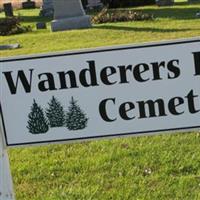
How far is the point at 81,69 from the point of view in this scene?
2574mm

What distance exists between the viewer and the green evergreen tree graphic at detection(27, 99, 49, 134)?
261cm

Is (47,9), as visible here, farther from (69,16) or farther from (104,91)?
(104,91)

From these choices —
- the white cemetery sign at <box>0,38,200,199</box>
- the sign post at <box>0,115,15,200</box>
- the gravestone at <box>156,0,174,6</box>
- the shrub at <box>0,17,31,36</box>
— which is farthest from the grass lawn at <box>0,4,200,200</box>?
the gravestone at <box>156,0,174,6</box>

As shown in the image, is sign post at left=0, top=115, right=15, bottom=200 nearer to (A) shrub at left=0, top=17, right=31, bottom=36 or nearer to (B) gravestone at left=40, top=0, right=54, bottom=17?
(A) shrub at left=0, top=17, right=31, bottom=36

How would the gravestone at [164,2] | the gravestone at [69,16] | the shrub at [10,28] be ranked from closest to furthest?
1. the gravestone at [69,16]
2. the shrub at [10,28]
3. the gravestone at [164,2]

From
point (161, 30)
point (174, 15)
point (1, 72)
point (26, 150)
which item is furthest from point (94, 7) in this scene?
point (1, 72)

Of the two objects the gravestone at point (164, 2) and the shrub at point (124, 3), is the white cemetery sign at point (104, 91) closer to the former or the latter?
the gravestone at point (164, 2)

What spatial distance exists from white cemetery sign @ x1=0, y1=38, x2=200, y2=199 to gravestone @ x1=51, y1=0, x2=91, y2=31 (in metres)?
13.3

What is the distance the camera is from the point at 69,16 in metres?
16.0

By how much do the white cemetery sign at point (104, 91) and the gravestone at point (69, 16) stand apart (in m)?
13.3

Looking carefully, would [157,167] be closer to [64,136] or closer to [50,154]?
[50,154]

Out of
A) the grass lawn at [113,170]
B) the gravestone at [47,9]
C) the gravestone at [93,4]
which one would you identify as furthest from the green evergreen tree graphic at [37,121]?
the gravestone at [93,4]

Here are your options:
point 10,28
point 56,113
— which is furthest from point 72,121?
point 10,28

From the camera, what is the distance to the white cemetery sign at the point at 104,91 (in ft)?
8.35
